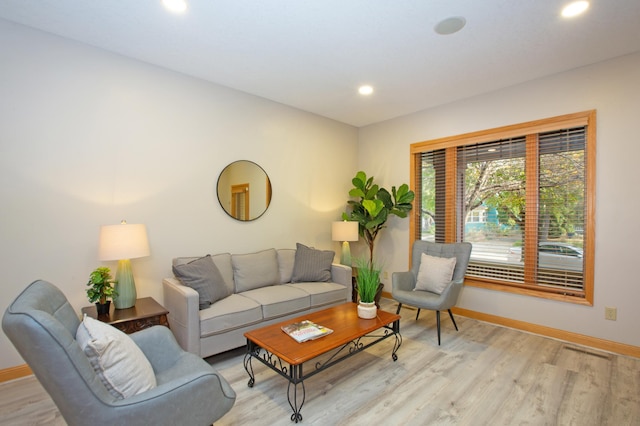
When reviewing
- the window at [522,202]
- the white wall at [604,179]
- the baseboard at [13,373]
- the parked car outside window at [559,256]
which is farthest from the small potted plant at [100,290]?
the parked car outside window at [559,256]

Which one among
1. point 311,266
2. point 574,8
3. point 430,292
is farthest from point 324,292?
point 574,8

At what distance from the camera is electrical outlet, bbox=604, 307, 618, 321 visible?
A: 291cm

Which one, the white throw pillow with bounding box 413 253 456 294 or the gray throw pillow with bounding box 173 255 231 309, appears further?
the white throw pillow with bounding box 413 253 456 294

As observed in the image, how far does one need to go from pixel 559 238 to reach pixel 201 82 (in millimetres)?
4325

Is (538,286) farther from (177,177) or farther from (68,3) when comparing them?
(68,3)

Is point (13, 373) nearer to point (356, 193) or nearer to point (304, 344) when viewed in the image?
point (304, 344)

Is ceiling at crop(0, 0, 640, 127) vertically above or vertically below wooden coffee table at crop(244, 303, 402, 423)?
above

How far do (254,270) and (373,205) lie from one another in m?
1.95

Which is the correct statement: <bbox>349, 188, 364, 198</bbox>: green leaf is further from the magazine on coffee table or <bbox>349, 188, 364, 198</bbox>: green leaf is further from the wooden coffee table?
the magazine on coffee table

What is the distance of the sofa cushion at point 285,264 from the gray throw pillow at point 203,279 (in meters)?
0.90

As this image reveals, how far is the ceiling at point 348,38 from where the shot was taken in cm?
222

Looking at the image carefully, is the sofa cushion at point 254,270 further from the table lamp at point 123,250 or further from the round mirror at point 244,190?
the table lamp at point 123,250

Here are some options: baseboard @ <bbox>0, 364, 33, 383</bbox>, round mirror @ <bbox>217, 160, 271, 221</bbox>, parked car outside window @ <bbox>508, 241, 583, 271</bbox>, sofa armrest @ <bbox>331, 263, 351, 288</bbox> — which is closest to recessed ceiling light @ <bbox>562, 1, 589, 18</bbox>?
parked car outside window @ <bbox>508, 241, 583, 271</bbox>

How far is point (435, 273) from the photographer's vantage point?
11.4ft
